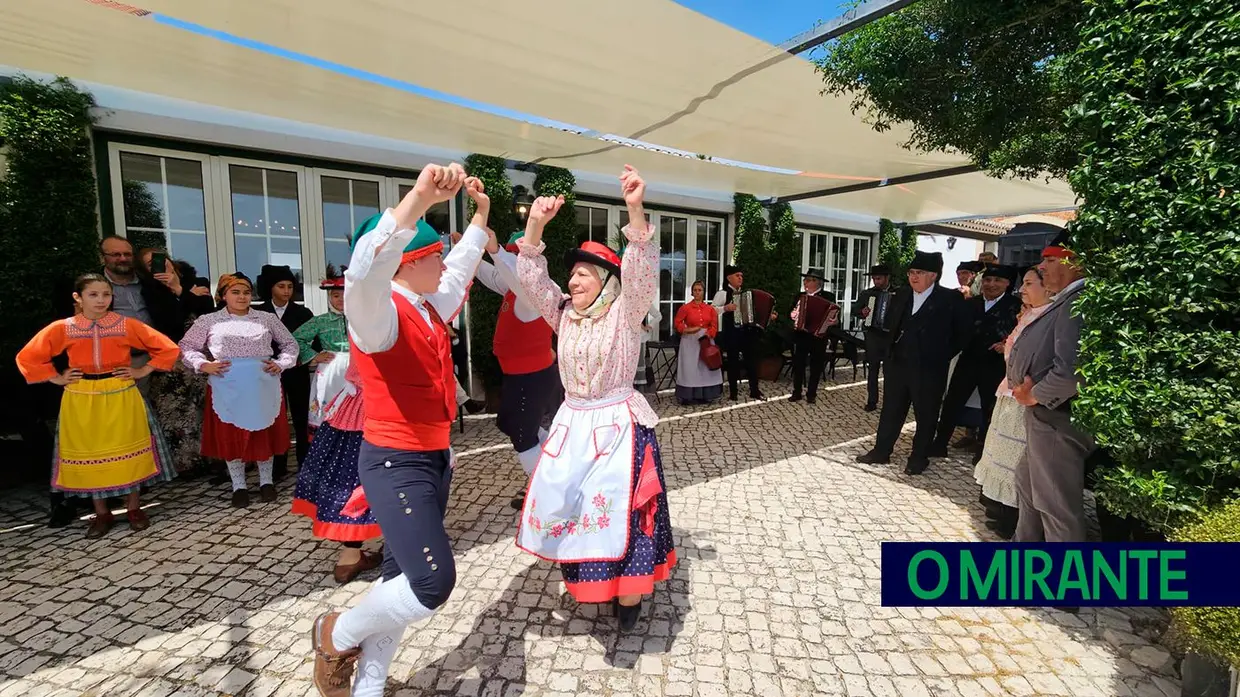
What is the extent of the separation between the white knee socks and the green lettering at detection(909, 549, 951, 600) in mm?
4173

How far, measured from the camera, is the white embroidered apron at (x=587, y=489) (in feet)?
7.31

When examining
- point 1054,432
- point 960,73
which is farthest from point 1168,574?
point 960,73

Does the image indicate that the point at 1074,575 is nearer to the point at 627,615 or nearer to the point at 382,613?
the point at 627,615

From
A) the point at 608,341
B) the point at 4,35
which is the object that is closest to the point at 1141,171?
the point at 608,341

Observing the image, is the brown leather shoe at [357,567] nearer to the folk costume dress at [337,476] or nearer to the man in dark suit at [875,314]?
the folk costume dress at [337,476]

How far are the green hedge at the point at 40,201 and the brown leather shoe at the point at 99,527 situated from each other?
71.3 inches

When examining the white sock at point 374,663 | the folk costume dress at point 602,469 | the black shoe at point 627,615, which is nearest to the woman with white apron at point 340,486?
the white sock at point 374,663

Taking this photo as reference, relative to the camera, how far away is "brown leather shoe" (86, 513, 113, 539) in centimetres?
337

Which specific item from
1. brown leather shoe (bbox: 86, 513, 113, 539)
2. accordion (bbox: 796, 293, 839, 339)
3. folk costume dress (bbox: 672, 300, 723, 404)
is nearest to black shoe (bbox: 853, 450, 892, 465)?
accordion (bbox: 796, 293, 839, 339)

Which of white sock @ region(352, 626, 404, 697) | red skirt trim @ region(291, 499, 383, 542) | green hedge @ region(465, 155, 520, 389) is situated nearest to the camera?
white sock @ region(352, 626, 404, 697)

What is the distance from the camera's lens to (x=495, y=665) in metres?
2.21

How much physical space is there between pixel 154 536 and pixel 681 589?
3288mm

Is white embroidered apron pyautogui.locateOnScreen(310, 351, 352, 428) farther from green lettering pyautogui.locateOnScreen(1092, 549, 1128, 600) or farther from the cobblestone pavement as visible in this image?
green lettering pyautogui.locateOnScreen(1092, 549, 1128, 600)

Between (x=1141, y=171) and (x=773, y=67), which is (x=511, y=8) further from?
(x=1141, y=171)
